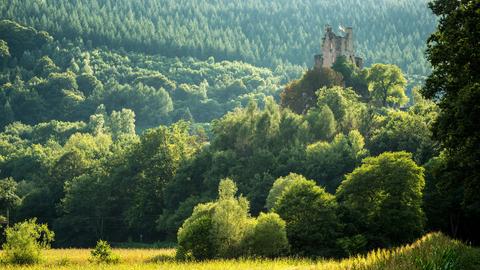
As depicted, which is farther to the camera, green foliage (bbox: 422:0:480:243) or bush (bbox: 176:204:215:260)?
bush (bbox: 176:204:215:260)

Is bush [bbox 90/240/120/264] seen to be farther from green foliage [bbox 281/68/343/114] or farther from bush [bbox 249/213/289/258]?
green foliage [bbox 281/68/343/114]

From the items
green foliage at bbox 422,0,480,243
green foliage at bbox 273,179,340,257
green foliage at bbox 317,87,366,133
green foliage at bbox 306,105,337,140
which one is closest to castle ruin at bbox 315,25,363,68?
green foliage at bbox 317,87,366,133

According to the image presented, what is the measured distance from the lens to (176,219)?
284 feet

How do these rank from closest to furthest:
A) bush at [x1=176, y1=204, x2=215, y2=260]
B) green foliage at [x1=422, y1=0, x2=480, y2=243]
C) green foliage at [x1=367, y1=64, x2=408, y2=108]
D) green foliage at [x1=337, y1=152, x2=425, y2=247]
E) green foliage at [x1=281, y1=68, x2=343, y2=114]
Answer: green foliage at [x1=422, y1=0, x2=480, y2=243] → bush at [x1=176, y1=204, x2=215, y2=260] → green foliage at [x1=337, y1=152, x2=425, y2=247] → green foliage at [x1=281, y1=68, x2=343, y2=114] → green foliage at [x1=367, y1=64, x2=408, y2=108]

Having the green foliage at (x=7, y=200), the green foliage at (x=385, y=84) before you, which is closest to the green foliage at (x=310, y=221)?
the green foliage at (x=7, y=200)

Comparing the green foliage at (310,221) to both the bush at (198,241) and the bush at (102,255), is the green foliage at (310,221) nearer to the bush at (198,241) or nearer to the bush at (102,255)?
the bush at (198,241)

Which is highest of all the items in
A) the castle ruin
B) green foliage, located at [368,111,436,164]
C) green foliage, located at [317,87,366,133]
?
the castle ruin

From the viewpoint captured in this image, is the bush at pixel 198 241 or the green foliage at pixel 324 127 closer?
the bush at pixel 198 241

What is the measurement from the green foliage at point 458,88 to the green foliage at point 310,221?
22.8 metres

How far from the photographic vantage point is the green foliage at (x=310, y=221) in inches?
2211

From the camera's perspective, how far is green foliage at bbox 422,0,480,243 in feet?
99.0

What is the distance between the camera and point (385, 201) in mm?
58625

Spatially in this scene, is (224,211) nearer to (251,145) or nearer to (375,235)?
(375,235)

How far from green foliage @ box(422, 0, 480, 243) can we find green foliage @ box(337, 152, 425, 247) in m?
23.1
